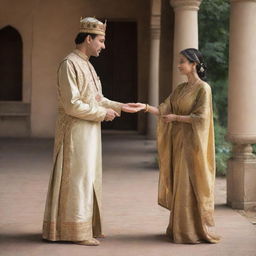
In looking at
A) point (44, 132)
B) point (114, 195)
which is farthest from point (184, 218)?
point (44, 132)

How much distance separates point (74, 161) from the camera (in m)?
5.77

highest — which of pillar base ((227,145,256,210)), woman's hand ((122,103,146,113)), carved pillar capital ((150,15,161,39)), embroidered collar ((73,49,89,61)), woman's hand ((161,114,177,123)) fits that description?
carved pillar capital ((150,15,161,39))

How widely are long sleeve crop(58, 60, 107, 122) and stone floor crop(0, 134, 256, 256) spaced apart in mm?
1148

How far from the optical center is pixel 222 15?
16016mm

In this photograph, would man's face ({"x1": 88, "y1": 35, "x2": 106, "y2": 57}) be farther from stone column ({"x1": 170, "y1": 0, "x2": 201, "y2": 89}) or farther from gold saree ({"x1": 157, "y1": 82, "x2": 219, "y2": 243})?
stone column ({"x1": 170, "y1": 0, "x2": 201, "y2": 89})

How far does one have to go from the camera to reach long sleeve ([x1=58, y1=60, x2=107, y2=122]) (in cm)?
569

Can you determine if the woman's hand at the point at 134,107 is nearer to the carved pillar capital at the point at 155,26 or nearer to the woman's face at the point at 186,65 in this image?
the woman's face at the point at 186,65

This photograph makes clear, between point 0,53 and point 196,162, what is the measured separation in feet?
50.1

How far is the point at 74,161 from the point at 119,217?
1706 millimetres

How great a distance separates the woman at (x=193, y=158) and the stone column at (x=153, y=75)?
12280mm

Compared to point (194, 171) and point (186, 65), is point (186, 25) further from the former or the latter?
point (194, 171)

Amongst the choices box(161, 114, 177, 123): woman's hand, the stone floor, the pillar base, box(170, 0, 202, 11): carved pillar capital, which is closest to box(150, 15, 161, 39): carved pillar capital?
the stone floor

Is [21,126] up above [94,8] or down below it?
Result: below

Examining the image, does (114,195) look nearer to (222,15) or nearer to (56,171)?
(56,171)
